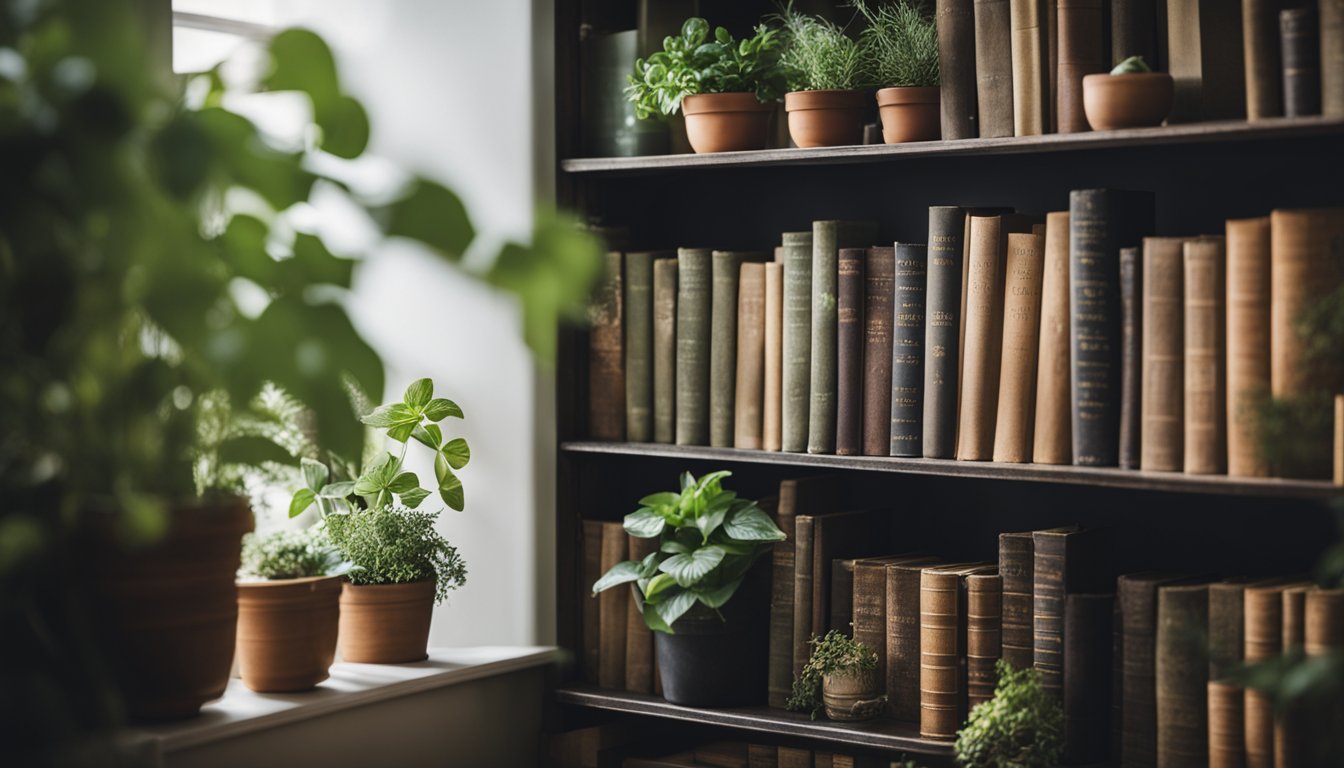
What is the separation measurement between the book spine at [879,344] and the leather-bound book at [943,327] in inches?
3.0

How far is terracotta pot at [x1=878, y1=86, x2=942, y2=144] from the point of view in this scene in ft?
7.27

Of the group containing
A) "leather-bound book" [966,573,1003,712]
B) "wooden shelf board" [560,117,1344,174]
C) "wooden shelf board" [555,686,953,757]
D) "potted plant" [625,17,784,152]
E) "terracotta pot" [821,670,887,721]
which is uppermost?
"potted plant" [625,17,784,152]

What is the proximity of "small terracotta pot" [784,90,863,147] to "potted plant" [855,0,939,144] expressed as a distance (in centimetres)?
5

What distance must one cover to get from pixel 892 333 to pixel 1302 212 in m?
0.64

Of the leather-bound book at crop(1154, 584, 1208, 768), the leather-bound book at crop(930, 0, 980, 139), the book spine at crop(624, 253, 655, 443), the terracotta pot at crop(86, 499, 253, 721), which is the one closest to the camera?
the terracotta pot at crop(86, 499, 253, 721)

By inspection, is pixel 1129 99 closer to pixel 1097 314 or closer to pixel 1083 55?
pixel 1083 55

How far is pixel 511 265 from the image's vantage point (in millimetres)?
1068

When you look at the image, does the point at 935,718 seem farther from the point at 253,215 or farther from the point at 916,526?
the point at 253,215

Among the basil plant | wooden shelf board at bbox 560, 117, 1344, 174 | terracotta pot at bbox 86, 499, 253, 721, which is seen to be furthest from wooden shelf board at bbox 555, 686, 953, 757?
wooden shelf board at bbox 560, 117, 1344, 174

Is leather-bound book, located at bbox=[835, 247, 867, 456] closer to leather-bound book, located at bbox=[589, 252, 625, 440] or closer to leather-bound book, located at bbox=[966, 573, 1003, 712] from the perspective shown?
leather-bound book, located at bbox=[966, 573, 1003, 712]

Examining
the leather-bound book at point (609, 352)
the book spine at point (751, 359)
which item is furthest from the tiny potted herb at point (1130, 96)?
the leather-bound book at point (609, 352)

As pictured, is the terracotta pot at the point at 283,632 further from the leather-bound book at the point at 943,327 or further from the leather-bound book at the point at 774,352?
the leather-bound book at the point at 943,327

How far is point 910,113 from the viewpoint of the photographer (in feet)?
7.30

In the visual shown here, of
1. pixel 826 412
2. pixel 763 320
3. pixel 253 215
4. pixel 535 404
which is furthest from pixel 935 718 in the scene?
pixel 253 215
